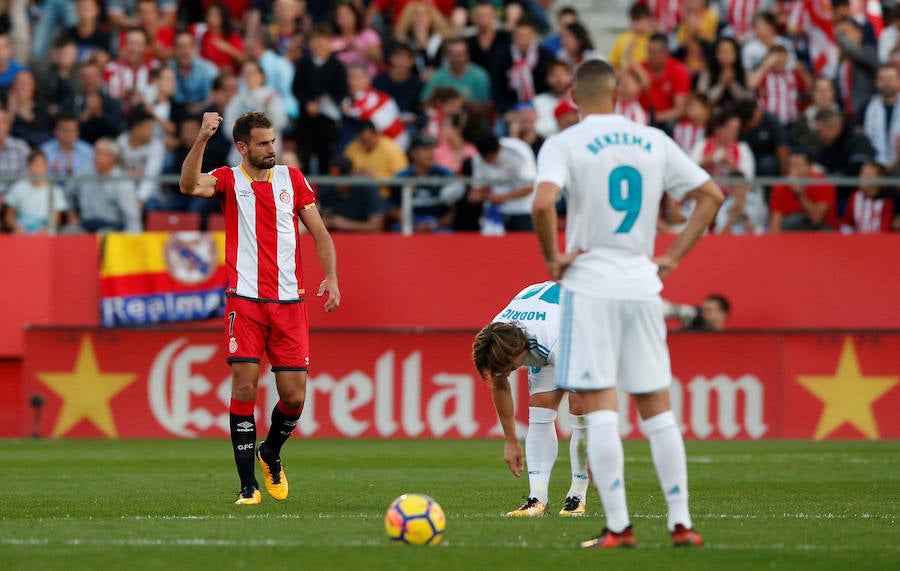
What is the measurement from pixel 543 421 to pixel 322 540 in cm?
208

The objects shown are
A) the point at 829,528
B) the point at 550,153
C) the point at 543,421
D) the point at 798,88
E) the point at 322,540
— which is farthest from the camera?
the point at 798,88

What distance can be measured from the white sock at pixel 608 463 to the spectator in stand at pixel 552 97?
1207 centimetres

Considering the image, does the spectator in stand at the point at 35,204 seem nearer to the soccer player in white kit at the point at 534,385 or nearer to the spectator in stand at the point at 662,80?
the spectator in stand at the point at 662,80

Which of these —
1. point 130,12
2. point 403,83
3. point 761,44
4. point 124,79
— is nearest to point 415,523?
point 403,83

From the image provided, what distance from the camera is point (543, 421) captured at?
32.3 ft

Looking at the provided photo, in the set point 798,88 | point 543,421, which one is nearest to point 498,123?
point 798,88

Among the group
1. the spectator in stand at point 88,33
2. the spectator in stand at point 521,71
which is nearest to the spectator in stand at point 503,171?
the spectator in stand at point 521,71

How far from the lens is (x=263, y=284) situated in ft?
35.1

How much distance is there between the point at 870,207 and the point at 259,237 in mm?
10139

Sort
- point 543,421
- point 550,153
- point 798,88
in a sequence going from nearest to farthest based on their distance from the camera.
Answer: point 550,153, point 543,421, point 798,88

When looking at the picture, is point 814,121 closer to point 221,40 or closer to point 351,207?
point 351,207

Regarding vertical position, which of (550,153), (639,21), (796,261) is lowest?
(796,261)

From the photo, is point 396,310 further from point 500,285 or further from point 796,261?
point 796,261

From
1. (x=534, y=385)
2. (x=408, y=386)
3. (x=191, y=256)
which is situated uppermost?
(x=191, y=256)
